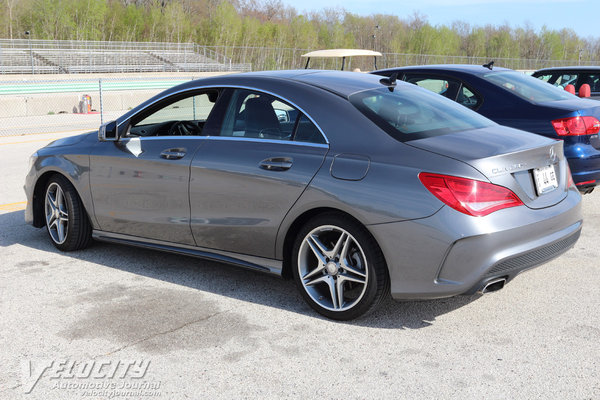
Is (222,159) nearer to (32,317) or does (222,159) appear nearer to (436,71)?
(32,317)

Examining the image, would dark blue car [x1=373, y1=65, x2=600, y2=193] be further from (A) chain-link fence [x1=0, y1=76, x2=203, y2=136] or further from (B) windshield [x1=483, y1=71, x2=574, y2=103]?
(A) chain-link fence [x1=0, y1=76, x2=203, y2=136]

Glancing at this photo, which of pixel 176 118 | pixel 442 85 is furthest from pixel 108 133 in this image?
pixel 442 85

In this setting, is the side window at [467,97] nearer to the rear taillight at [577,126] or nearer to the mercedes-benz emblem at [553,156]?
the rear taillight at [577,126]

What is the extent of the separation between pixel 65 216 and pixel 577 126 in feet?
15.8

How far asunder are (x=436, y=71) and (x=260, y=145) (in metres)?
3.92

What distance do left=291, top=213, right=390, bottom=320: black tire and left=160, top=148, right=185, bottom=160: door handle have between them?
46.3 inches

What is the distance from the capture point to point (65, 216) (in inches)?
235

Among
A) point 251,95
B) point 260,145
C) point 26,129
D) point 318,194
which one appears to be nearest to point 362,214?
point 318,194

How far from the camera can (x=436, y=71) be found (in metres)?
7.98

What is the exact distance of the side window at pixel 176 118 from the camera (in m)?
5.33

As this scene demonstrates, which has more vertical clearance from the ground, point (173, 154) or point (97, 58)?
point (173, 154)

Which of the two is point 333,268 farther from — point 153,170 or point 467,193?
point 153,170

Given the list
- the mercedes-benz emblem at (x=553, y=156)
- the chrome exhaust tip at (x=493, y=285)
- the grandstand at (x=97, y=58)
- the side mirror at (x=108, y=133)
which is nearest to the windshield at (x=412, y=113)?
the mercedes-benz emblem at (x=553, y=156)

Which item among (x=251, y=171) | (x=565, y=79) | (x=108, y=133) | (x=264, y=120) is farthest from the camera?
(x=565, y=79)
